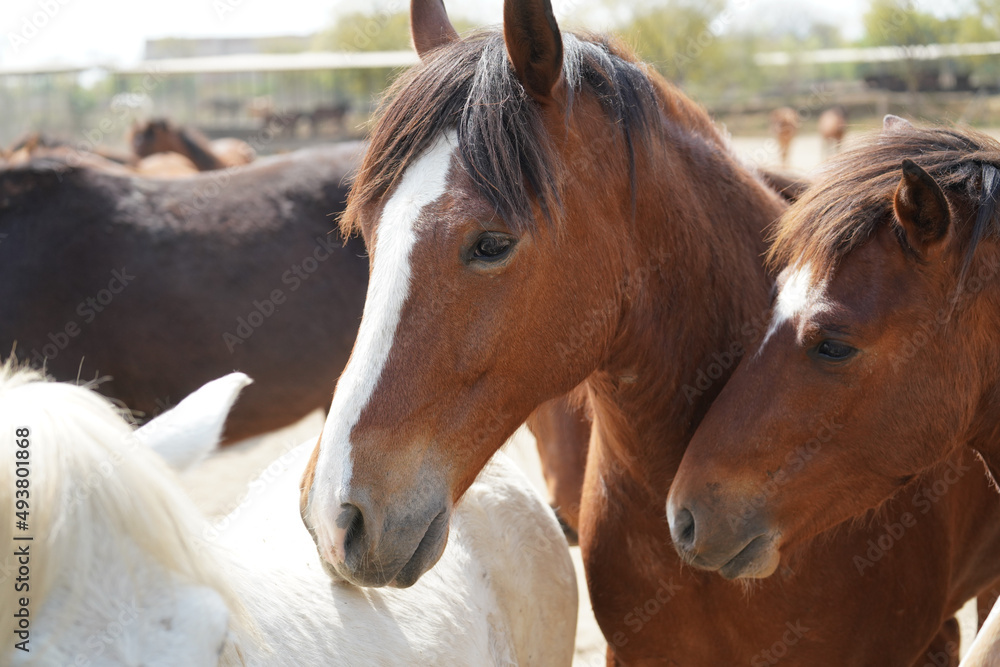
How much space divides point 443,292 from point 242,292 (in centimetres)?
328

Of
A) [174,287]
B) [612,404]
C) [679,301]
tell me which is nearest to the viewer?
[679,301]

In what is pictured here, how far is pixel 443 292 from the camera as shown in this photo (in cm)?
160

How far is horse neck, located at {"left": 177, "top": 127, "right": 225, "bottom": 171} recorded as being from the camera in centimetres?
1121

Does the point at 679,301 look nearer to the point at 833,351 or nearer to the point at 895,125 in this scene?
the point at 833,351

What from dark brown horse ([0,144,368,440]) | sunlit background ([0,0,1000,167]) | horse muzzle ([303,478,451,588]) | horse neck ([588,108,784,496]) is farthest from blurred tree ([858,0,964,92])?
horse muzzle ([303,478,451,588])

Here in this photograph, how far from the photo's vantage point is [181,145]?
473 inches

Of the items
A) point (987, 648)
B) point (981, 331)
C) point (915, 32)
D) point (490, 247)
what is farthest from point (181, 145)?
point (915, 32)

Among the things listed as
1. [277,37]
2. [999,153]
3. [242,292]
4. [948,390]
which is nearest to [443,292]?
[948,390]

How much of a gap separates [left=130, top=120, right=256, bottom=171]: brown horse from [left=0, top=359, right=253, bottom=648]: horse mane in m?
10.6

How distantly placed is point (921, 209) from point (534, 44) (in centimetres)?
91

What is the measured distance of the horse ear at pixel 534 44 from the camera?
1.68 metres

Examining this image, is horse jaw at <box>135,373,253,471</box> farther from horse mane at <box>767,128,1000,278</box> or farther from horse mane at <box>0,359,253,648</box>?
horse mane at <box>767,128,1000,278</box>

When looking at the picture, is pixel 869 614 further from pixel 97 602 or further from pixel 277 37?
pixel 277 37

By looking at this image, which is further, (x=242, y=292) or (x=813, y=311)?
(x=242, y=292)
